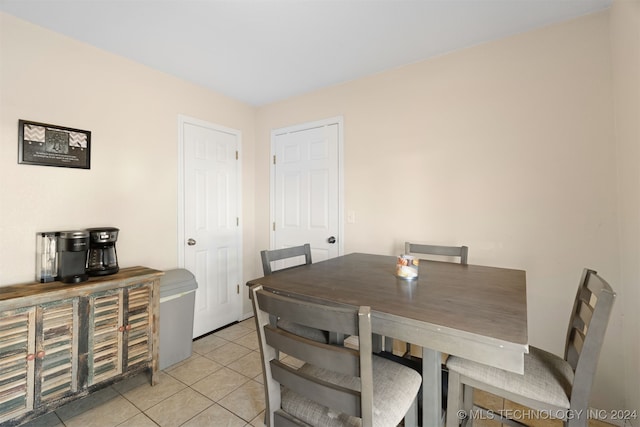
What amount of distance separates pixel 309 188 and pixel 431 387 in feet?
7.27

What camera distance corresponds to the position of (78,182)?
2070mm

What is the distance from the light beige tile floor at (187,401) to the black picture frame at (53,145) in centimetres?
166

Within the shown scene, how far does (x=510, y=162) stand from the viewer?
6.66 feet

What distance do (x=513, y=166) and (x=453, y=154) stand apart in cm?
42

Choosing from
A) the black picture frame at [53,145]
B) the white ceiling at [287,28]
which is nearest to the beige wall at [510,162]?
the white ceiling at [287,28]

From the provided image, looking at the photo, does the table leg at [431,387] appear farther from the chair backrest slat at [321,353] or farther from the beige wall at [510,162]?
the beige wall at [510,162]

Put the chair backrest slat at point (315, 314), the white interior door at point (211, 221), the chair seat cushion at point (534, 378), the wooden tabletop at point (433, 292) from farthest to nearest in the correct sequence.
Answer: the white interior door at point (211, 221) < the chair seat cushion at point (534, 378) < the wooden tabletop at point (433, 292) < the chair backrest slat at point (315, 314)

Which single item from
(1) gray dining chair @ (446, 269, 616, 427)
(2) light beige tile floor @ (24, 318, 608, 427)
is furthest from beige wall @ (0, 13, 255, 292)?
(1) gray dining chair @ (446, 269, 616, 427)

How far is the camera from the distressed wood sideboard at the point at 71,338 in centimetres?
149

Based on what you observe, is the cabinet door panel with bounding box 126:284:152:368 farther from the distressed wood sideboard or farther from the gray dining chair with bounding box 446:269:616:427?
the gray dining chair with bounding box 446:269:616:427

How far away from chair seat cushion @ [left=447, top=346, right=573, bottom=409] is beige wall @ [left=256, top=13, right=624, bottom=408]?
88 centimetres

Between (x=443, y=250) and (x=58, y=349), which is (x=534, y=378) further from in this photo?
(x=58, y=349)

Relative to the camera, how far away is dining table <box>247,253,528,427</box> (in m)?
0.87

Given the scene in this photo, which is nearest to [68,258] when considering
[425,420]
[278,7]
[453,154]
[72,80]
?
[72,80]
